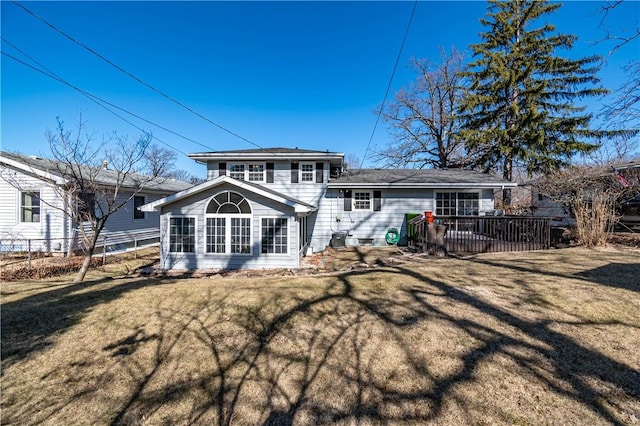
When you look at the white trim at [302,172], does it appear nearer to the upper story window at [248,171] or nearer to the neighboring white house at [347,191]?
the neighboring white house at [347,191]

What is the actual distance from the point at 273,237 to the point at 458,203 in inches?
359

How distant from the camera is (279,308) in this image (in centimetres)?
521

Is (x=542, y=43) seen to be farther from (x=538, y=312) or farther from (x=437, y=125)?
(x=538, y=312)

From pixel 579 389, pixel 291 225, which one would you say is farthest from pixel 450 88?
pixel 579 389

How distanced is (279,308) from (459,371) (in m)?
3.03

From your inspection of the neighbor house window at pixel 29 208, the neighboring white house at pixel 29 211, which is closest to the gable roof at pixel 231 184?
the neighboring white house at pixel 29 211

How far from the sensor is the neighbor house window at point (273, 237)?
402 inches

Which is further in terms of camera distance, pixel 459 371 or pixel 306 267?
pixel 306 267

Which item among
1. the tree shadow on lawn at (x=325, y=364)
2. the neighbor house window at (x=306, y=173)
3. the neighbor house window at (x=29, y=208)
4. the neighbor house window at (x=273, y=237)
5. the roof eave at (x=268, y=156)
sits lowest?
the tree shadow on lawn at (x=325, y=364)

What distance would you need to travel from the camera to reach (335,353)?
12.9ft

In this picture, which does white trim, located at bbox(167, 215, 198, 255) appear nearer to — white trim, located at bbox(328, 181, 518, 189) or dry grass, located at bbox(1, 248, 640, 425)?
dry grass, located at bbox(1, 248, 640, 425)

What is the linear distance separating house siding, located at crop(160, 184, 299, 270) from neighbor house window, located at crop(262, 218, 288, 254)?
0.48ft

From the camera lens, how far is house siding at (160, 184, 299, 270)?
1016 centimetres

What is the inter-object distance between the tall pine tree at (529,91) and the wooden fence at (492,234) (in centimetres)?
1112
